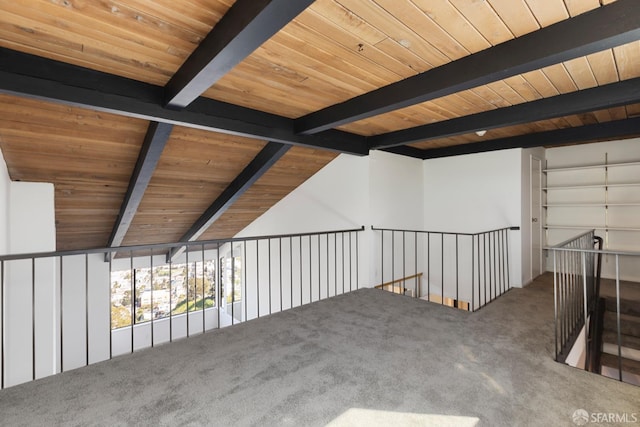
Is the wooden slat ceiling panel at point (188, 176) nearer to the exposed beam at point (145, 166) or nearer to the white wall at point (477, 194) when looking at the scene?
the exposed beam at point (145, 166)

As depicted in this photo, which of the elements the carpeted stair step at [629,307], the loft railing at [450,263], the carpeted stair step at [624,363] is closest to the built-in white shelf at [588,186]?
the loft railing at [450,263]

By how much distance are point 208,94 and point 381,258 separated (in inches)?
131

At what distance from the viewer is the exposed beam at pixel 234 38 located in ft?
4.51

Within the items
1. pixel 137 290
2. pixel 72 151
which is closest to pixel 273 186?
pixel 72 151

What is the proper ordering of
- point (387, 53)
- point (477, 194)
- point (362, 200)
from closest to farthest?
1. point (387, 53)
2. point (362, 200)
3. point (477, 194)

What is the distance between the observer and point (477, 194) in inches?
201

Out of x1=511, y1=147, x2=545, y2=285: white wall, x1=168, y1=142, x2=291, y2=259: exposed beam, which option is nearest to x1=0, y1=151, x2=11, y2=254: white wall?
x1=168, y1=142, x2=291, y2=259: exposed beam

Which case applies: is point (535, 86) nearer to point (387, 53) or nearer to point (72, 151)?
point (387, 53)

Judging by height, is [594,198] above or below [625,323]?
above

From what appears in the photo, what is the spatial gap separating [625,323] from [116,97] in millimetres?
5749

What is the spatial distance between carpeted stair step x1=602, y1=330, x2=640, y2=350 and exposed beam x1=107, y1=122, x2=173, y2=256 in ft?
17.4

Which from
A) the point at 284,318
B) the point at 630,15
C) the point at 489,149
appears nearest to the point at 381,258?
the point at 284,318

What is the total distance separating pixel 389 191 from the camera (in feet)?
16.3

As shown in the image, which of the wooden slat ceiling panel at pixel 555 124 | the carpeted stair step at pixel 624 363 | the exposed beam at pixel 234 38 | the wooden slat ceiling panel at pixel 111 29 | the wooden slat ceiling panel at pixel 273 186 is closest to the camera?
the exposed beam at pixel 234 38
